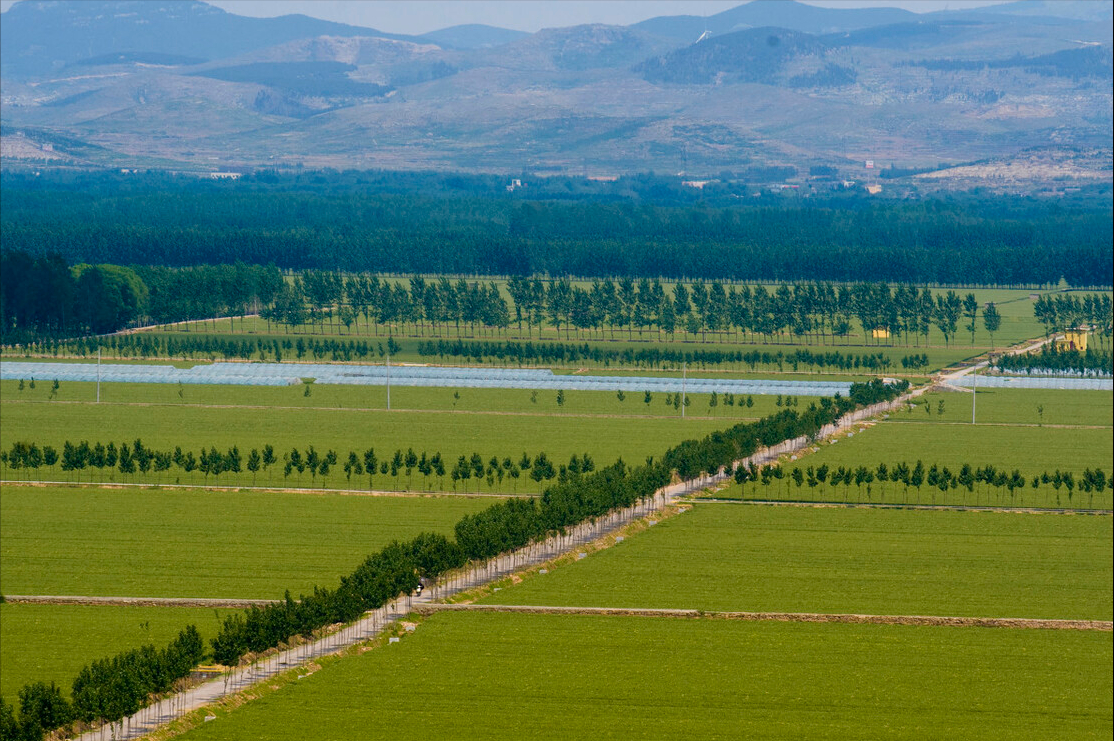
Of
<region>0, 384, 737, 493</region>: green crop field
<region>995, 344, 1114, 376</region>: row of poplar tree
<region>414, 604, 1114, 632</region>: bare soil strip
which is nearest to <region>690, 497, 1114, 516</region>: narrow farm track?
<region>0, 384, 737, 493</region>: green crop field

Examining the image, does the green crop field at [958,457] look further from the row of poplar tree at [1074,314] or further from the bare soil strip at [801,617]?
the row of poplar tree at [1074,314]

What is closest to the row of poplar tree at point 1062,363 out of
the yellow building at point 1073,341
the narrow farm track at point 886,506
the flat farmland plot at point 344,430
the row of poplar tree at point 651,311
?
the yellow building at point 1073,341

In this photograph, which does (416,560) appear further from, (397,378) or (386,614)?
(397,378)

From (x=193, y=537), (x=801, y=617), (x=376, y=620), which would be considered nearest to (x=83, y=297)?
(x=193, y=537)

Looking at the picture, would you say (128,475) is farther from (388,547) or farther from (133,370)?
(133,370)

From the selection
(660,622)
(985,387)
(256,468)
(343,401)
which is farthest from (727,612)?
(985,387)
